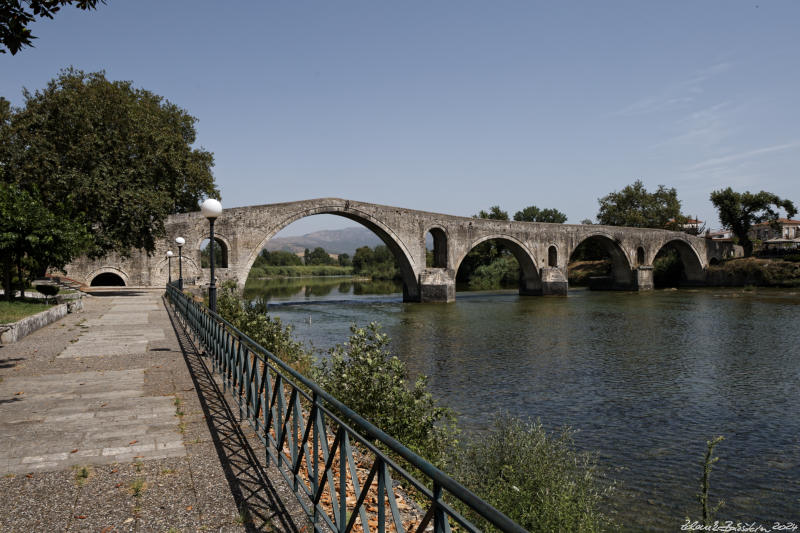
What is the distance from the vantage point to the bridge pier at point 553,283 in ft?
129

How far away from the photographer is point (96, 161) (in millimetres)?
21266

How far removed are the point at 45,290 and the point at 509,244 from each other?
101ft

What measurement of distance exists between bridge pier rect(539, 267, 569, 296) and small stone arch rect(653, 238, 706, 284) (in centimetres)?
1667

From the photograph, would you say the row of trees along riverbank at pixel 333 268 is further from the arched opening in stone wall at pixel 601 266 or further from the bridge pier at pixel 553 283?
the arched opening in stone wall at pixel 601 266

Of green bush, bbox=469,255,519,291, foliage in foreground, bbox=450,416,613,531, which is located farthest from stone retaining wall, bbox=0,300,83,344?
green bush, bbox=469,255,519,291

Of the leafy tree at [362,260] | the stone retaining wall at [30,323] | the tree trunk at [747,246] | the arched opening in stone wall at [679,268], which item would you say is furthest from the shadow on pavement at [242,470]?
the leafy tree at [362,260]

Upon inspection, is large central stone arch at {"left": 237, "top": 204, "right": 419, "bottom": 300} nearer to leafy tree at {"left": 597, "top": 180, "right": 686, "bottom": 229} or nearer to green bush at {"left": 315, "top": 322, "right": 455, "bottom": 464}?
green bush at {"left": 315, "top": 322, "right": 455, "bottom": 464}

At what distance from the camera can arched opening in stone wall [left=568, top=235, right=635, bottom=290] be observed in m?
46.4

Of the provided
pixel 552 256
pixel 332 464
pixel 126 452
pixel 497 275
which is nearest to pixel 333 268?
pixel 497 275

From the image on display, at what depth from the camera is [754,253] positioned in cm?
5334

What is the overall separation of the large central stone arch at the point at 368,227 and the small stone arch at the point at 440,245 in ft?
9.46

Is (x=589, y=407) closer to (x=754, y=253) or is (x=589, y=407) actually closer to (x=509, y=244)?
(x=509, y=244)

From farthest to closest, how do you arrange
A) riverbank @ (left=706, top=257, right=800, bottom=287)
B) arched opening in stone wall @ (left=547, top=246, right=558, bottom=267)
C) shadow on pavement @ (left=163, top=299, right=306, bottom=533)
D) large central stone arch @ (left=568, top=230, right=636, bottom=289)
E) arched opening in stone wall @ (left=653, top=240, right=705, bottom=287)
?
arched opening in stone wall @ (left=653, top=240, right=705, bottom=287), large central stone arch @ (left=568, top=230, right=636, bottom=289), arched opening in stone wall @ (left=547, top=246, right=558, bottom=267), riverbank @ (left=706, top=257, right=800, bottom=287), shadow on pavement @ (left=163, top=299, right=306, bottom=533)

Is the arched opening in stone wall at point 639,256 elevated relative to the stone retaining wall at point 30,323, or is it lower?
elevated
